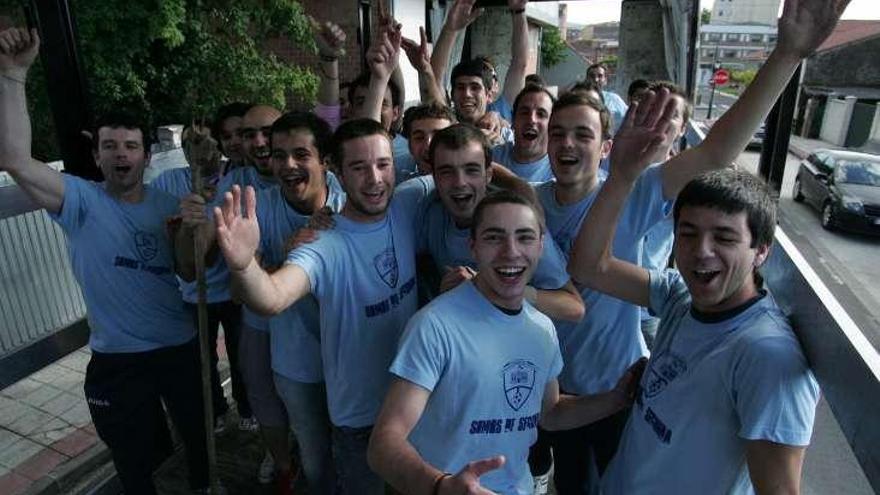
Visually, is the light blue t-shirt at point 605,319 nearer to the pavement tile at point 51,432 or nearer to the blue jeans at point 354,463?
the blue jeans at point 354,463

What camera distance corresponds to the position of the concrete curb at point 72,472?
3.27 m

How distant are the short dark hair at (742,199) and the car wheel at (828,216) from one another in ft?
41.4

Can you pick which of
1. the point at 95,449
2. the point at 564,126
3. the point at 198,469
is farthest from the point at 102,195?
the point at 564,126

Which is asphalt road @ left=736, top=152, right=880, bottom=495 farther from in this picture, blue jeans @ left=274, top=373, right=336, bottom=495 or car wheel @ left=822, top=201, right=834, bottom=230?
blue jeans @ left=274, top=373, right=336, bottom=495

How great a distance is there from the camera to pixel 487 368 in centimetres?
180

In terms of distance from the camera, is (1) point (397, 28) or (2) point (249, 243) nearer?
(2) point (249, 243)

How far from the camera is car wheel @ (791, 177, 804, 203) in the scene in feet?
45.3

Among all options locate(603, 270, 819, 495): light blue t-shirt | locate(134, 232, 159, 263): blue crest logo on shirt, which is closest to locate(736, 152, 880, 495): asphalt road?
locate(603, 270, 819, 495): light blue t-shirt

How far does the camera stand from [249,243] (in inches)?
75.7

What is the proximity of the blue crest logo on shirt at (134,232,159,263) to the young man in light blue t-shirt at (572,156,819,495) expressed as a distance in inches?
91.9

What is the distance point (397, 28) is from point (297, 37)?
6.13 m

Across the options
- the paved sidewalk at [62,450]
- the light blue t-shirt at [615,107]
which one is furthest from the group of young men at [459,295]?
the light blue t-shirt at [615,107]

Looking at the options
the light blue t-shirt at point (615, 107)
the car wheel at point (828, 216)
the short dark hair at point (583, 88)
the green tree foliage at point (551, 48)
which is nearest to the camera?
the short dark hair at point (583, 88)

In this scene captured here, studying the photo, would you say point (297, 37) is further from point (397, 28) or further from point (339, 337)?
point (339, 337)
